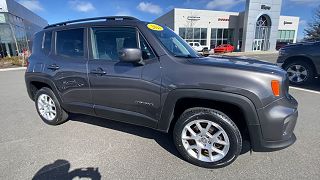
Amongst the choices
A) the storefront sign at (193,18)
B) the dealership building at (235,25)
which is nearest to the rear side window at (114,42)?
the dealership building at (235,25)

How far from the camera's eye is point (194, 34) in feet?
129

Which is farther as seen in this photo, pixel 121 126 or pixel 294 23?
pixel 294 23

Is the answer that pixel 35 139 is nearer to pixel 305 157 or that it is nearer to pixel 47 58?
pixel 47 58

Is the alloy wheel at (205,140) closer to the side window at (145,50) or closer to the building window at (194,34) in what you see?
the side window at (145,50)

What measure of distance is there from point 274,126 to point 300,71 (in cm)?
551

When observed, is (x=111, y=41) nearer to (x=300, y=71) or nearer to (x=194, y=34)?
(x=300, y=71)

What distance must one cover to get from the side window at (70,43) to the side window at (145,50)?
3.60ft

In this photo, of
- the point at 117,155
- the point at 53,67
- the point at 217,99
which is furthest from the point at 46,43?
the point at 217,99

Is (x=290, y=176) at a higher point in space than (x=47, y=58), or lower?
lower

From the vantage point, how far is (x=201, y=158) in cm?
273

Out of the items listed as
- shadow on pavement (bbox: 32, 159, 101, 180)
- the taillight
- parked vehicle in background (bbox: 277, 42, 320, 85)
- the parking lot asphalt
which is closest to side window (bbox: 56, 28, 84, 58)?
the parking lot asphalt

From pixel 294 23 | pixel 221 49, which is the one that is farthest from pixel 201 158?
pixel 294 23

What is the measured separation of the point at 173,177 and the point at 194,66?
54.3 inches

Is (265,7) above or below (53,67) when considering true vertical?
above
